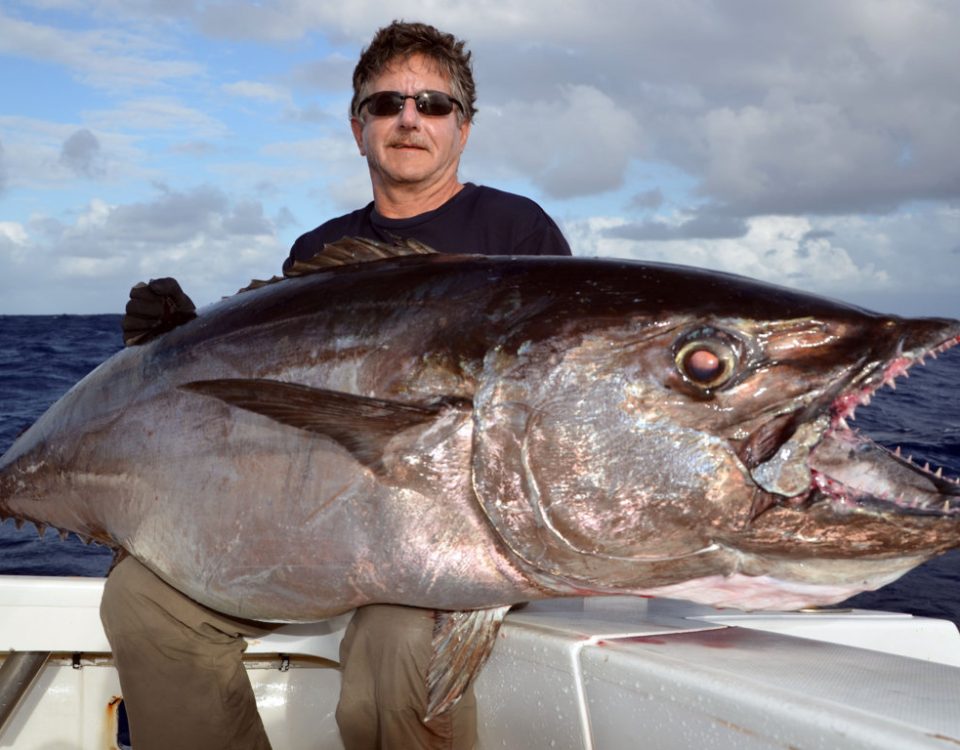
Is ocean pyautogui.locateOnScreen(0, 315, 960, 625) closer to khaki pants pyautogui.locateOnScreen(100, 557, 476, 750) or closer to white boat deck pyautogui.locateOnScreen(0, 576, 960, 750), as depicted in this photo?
white boat deck pyautogui.locateOnScreen(0, 576, 960, 750)

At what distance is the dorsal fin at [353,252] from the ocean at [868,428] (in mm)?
2285

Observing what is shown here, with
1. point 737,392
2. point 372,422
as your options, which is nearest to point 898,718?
point 737,392

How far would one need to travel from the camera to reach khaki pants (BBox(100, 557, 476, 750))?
2574 mm

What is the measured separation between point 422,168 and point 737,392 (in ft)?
7.24

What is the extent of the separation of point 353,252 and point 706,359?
116 centimetres

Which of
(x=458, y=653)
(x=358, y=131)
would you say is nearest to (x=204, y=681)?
(x=458, y=653)

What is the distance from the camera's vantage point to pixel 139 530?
2676mm

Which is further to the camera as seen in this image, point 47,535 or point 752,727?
point 47,535

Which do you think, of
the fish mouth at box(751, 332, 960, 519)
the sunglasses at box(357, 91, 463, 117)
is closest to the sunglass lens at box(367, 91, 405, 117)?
the sunglasses at box(357, 91, 463, 117)

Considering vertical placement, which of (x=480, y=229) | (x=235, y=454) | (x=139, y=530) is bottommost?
(x=139, y=530)

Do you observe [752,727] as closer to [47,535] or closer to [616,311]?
[616,311]

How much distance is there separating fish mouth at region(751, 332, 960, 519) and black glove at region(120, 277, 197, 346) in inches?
71.5

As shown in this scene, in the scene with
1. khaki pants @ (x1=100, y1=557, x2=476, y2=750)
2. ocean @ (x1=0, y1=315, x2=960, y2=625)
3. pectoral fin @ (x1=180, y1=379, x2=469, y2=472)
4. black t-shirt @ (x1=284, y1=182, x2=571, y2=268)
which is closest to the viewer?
pectoral fin @ (x1=180, y1=379, x2=469, y2=472)

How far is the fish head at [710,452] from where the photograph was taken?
6.26 feet
